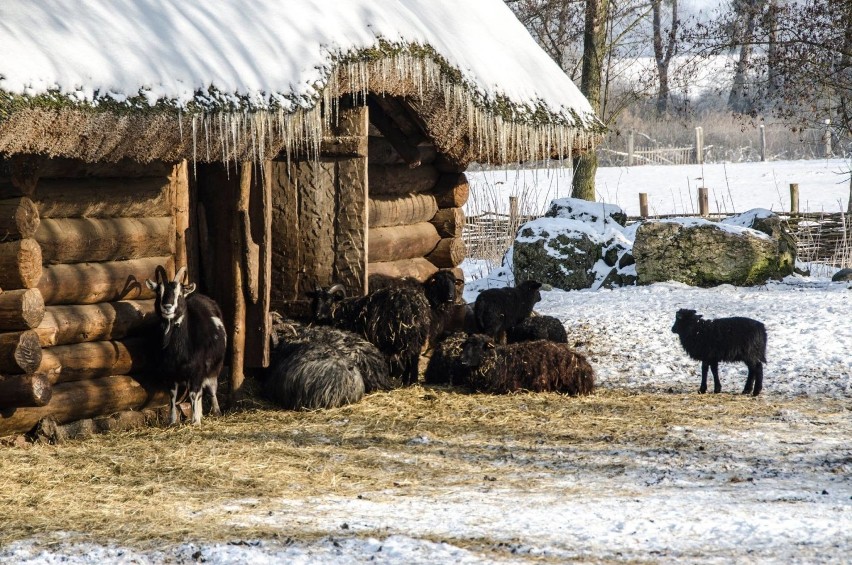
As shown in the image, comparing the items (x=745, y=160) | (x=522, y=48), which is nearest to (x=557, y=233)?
(x=522, y=48)

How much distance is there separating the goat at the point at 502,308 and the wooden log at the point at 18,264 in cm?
481

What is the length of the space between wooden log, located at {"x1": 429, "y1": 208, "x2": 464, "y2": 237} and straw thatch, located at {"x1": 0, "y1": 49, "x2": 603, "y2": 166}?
1.34m

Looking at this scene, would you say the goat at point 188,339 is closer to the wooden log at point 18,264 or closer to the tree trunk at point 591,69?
the wooden log at point 18,264

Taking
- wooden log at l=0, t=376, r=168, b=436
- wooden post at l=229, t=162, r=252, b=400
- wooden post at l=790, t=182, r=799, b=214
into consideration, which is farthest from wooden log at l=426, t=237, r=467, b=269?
wooden post at l=790, t=182, r=799, b=214

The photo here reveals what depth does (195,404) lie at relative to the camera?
9109 mm

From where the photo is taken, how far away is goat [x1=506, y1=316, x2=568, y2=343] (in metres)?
11.7

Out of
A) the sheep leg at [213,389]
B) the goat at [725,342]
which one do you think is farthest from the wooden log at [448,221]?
the sheep leg at [213,389]

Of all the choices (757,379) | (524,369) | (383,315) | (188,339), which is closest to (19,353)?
(188,339)

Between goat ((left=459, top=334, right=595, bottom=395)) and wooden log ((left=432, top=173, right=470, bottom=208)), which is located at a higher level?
wooden log ((left=432, top=173, right=470, bottom=208))

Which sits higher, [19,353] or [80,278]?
[80,278]

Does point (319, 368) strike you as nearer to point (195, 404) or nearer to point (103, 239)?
point (195, 404)

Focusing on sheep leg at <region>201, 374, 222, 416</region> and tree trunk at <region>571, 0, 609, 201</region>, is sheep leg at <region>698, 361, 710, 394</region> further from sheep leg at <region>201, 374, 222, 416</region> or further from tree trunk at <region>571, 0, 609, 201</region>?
tree trunk at <region>571, 0, 609, 201</region>

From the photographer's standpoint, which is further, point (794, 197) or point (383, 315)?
point (794, 197)

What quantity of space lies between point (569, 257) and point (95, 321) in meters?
10.0
